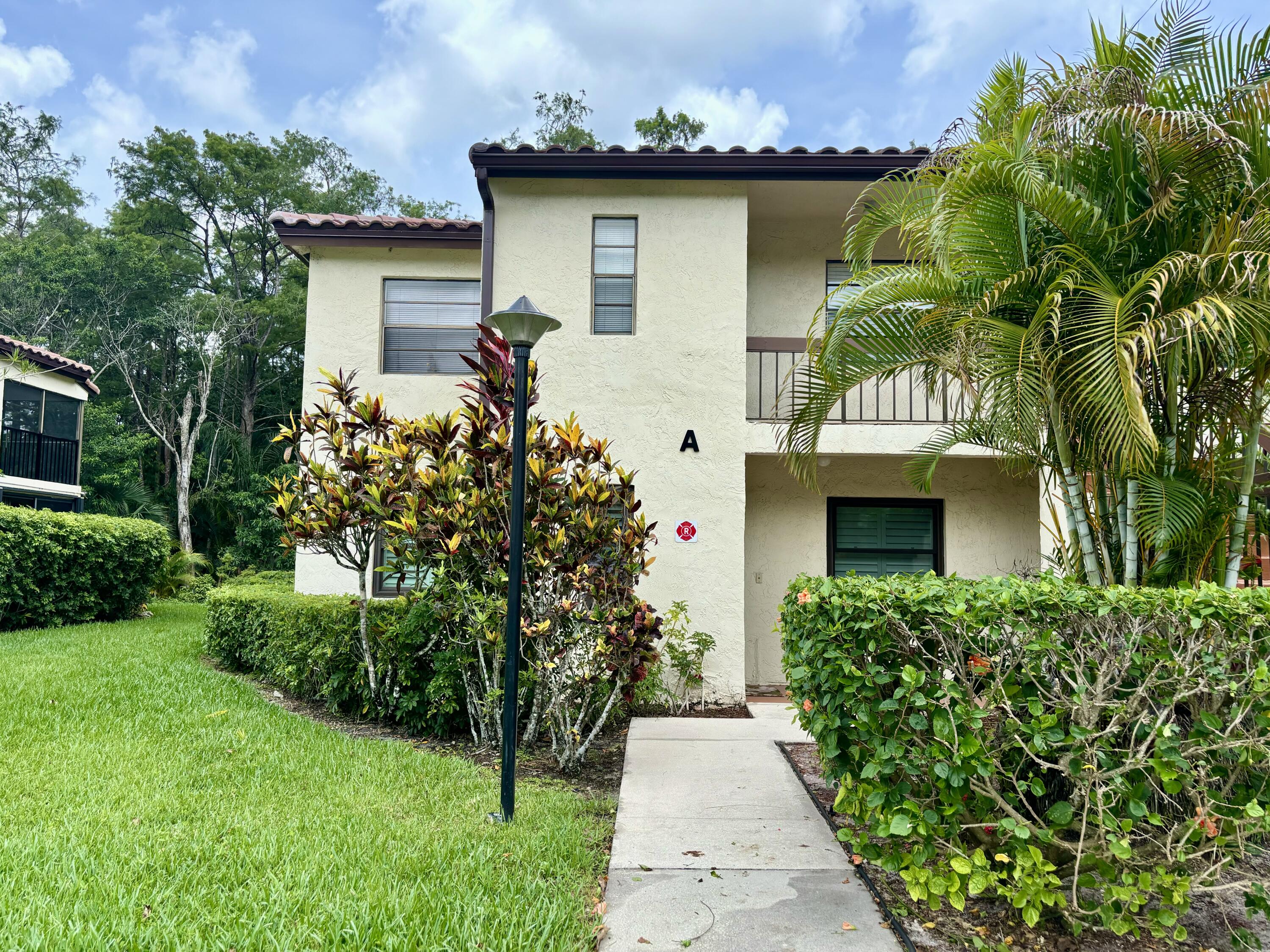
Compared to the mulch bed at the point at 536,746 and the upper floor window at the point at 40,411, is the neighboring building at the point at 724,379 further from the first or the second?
the upper floor window at the point at 40,411

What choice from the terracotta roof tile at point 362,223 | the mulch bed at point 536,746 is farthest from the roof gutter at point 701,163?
the mulch bed at point 536,746

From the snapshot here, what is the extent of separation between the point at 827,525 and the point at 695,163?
13.9ft

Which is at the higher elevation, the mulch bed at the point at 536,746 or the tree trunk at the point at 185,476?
the tree trunk at the point at 185,476

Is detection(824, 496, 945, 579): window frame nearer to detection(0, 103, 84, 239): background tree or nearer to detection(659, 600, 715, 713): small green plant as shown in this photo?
detection(659, 600, 715, 713): small green plant

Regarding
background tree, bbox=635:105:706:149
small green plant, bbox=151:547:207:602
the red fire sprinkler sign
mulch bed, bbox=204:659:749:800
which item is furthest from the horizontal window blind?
background tree, bbox=635:105:706:149

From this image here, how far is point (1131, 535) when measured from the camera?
409 cm

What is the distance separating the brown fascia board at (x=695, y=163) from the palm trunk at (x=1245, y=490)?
4.80m

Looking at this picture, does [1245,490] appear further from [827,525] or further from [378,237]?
[378,237]

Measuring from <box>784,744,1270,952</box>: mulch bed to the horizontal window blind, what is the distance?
5.68 metres

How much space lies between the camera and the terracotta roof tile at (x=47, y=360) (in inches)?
627

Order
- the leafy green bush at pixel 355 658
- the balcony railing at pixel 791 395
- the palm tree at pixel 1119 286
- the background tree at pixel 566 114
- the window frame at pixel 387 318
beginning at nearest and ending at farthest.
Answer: the palm tree at pixel 1119 286 → the leafy green bush at pixel 355 658 → the balcony railing at pixel 791 395 → the window frame at pixel 387 318 → the background tree at pixel 566 114

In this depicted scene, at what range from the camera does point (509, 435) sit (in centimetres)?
561

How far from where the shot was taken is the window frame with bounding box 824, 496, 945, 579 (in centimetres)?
909

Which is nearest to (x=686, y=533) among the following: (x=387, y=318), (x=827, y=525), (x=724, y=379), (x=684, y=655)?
(x=684, y=655)
